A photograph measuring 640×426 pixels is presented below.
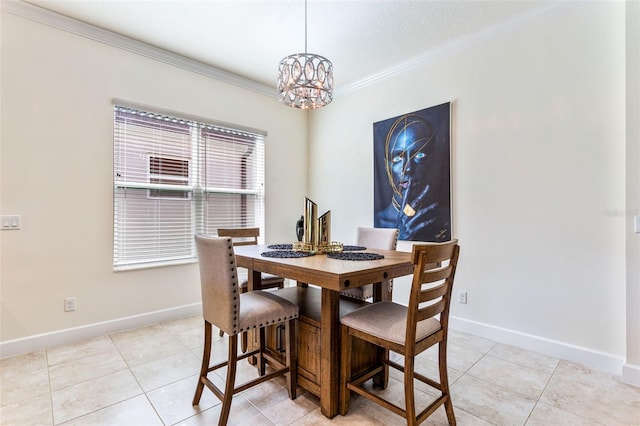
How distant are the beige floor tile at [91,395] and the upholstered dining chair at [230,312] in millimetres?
519

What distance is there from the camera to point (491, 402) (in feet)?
5.97

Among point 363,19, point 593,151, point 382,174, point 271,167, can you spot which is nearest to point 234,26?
point 363,19

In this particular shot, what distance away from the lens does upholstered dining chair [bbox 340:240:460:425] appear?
1.40 metres

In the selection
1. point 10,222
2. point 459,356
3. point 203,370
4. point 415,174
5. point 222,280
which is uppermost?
point 415,174

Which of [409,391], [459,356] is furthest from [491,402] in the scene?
[409,391]

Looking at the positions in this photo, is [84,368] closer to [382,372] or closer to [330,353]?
[330,353]

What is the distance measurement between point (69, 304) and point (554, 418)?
3.62 metres

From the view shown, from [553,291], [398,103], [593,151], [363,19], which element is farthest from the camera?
[398,103]

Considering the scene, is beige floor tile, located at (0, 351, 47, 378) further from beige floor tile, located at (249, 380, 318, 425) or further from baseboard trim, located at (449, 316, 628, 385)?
baseboard trim, located at (449, 316, 628, 385)

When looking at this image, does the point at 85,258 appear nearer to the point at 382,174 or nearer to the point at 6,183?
the point at 6,183

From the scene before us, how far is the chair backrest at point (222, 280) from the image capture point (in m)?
1.56

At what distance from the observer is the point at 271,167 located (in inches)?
161

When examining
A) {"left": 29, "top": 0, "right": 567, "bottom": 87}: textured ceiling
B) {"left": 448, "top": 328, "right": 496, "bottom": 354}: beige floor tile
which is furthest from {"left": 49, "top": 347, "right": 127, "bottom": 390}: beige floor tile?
{"left": 29, "top": 0, "right": 567, "bottom": 87}: textured ceiling

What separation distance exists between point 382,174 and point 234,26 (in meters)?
2.09
